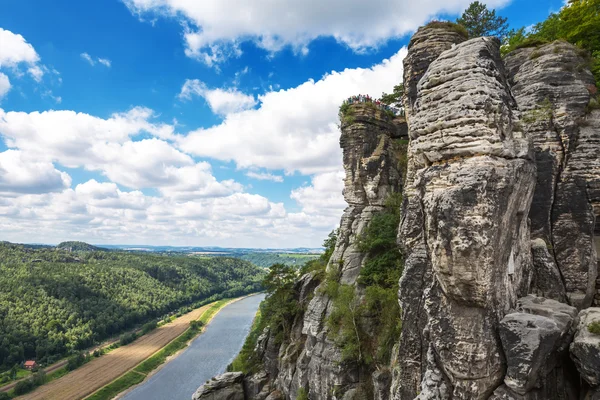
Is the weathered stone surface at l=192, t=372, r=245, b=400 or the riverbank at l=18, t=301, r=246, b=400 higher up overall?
the weathered stone surface at l=192, t=372, r=245, b=400

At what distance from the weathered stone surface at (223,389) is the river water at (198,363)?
24720 millimetres

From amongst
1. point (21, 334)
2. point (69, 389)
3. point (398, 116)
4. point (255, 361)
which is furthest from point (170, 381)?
point (398, 116)

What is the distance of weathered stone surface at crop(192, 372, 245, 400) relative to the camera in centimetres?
2716

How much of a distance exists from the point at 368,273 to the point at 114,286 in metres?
103

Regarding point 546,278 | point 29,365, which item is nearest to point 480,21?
point 546,278

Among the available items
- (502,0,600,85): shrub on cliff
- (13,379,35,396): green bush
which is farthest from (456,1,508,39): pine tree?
(13,379,35,396): green bush

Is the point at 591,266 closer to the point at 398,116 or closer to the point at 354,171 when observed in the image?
the point at 354,171

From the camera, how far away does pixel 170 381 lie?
54625mm

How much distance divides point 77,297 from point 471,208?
106 meters

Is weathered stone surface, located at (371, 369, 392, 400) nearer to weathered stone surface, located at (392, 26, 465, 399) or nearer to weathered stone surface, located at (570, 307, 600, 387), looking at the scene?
weathered stone surface, located at (392, 26, 465, 399)

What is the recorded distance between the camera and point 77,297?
89188 millimetres

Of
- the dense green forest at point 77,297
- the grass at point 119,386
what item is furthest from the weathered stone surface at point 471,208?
the dense green forest at point 77,297

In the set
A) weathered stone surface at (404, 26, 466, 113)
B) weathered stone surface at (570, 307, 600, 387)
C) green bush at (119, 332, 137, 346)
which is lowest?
green bush at (119, 332, 137, 346)

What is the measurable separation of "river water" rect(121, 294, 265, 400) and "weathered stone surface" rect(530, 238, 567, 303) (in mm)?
50314
